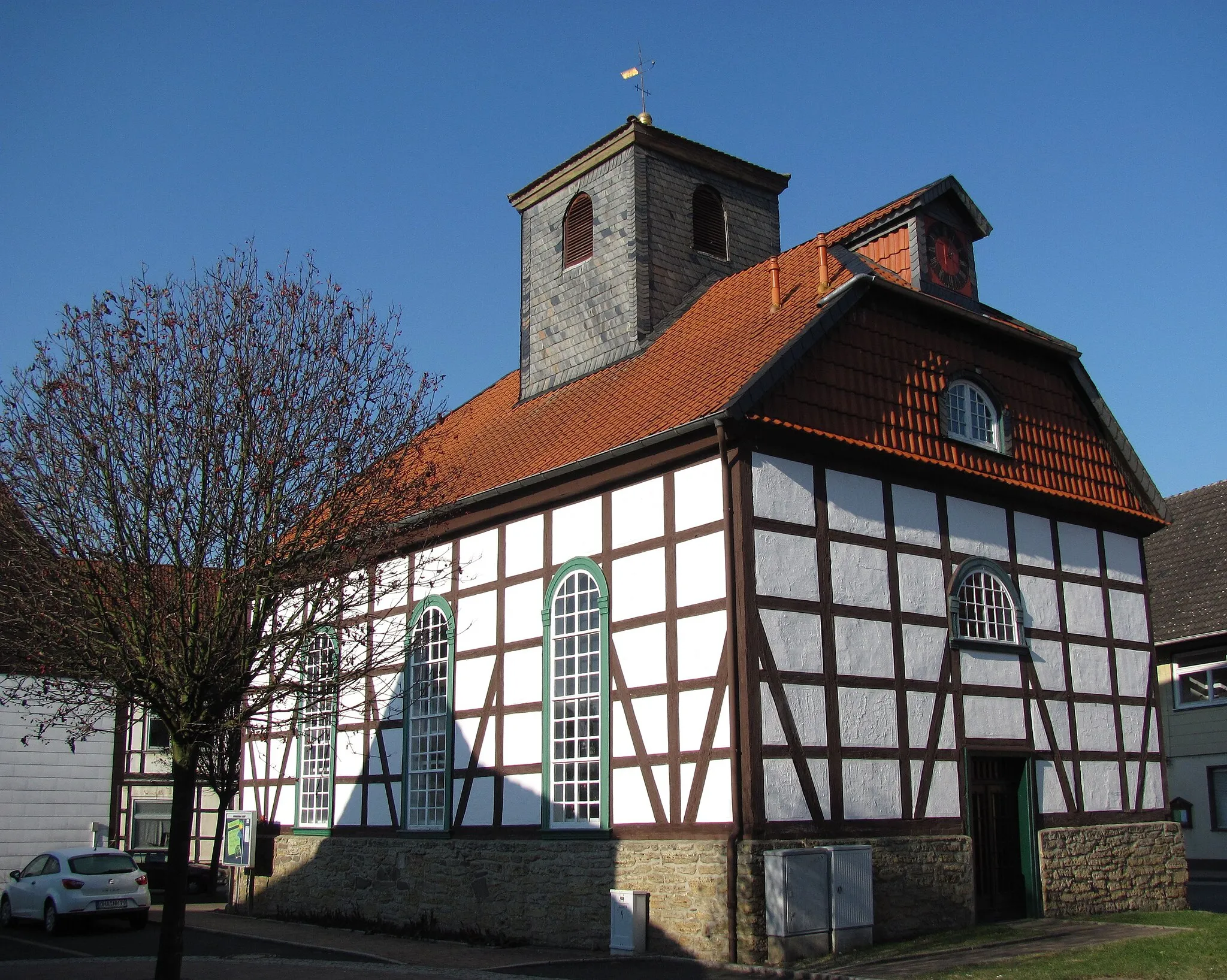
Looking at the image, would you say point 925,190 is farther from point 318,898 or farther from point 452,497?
point 318,898

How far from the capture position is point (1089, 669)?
684 inches

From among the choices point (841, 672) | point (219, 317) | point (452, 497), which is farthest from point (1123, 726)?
point (219, 317)

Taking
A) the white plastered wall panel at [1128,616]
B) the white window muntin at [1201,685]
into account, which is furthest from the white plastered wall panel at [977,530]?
the white window muntin at [1201,685]

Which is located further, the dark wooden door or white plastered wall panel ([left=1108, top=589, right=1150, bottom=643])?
white plastered wall panel ([left=1108, top=589, right=1150, bottom=643])

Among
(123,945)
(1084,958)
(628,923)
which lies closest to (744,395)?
(628,923)

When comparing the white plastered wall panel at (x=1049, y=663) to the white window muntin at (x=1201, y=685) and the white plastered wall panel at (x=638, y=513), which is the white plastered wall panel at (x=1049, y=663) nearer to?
the white plastered wall panel at (x=638, y=513)

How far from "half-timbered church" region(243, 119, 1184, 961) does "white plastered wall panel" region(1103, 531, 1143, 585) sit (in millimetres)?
58

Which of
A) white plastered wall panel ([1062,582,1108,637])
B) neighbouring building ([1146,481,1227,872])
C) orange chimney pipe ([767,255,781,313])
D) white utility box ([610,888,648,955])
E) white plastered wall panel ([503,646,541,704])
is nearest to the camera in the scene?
white utility box ([610,888,648,955])

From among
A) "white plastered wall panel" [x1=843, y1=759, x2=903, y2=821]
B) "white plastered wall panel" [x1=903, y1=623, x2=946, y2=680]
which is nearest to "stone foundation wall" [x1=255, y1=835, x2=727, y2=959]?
"white plastered wall panel" [x1=843, y1=759, x2=903, y2=821]

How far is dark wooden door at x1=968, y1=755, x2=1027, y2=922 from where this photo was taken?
1531cm

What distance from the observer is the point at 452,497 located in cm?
1792

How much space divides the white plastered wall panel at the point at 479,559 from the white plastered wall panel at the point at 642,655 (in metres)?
3.13

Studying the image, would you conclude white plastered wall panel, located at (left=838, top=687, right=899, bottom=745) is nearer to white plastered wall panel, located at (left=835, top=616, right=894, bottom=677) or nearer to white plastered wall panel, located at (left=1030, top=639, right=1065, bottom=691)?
white plastered wall panel, located at (left=835, top=616, right=894, bottom=677)

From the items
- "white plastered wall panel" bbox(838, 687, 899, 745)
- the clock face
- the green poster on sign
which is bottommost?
the green poster on sign
